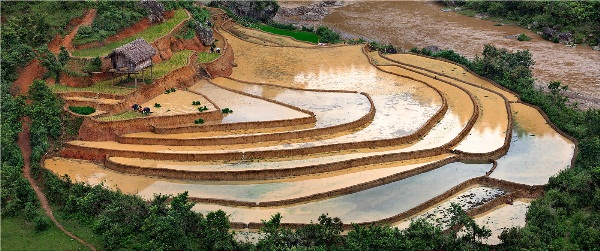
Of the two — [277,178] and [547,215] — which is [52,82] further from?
[547,215]

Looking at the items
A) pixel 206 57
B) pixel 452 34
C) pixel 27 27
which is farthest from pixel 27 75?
pixel 452 34

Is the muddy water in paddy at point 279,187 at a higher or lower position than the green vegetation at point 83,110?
lower

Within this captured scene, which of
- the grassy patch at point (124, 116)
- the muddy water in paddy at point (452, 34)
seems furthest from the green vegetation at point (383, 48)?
the grassy patch at point (124, 116)

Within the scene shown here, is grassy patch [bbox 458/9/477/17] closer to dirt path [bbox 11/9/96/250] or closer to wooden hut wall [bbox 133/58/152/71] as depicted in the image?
dirt path [bbox 11/9/96/250]

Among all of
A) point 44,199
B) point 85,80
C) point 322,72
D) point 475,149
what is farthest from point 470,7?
point 44,199

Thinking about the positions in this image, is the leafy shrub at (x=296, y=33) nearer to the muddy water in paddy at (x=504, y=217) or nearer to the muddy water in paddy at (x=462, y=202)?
the muddy water in paddy at (x=462, y=202)

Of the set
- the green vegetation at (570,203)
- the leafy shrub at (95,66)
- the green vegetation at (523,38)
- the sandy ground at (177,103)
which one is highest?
the leafy shrub at (95,66)

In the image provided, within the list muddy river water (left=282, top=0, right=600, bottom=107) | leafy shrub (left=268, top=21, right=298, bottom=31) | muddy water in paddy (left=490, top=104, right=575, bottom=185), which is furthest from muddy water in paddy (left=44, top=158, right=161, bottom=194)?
muddy river water (left=282, top=0, right=600, bottom=107)
